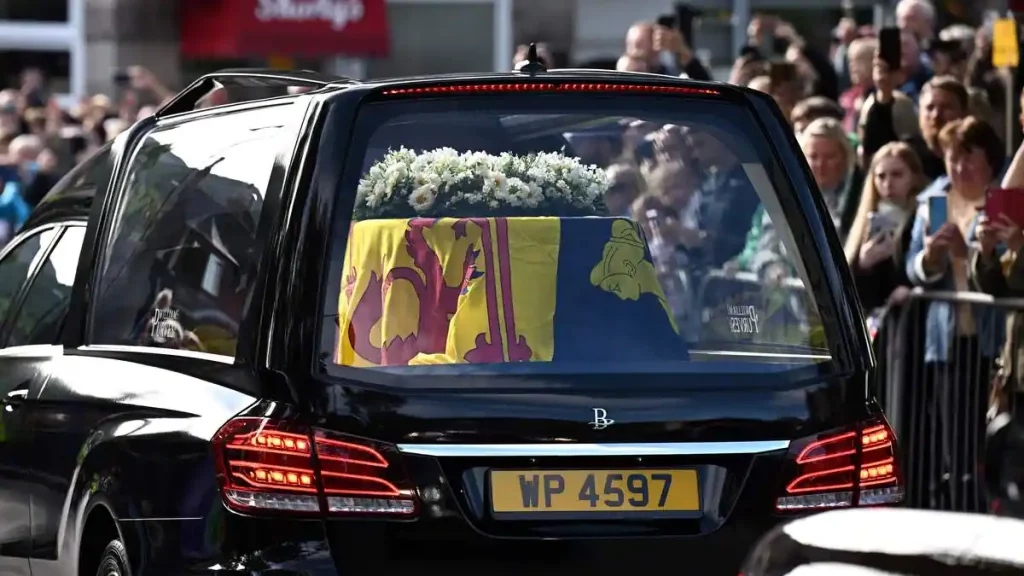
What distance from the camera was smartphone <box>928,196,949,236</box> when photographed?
9.27 m

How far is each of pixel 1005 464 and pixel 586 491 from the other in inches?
169

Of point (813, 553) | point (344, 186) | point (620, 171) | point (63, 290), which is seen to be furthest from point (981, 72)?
point (813, 553)

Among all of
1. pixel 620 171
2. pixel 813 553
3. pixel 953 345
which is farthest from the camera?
pixel 953 345

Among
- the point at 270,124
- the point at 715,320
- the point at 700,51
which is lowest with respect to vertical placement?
the point at 715,320

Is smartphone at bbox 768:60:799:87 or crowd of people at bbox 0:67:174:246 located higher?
crowd of people at bbox 0:67:174:246

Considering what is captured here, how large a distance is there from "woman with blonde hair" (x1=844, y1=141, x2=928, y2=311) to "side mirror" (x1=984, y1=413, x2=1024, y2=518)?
837 mm

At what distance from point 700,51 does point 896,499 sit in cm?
1610

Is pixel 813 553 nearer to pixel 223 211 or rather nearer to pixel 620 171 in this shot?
pixel 223 211

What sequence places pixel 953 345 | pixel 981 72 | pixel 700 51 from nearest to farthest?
pixel 953 345 < pixel 981 72 < pixel 700 51

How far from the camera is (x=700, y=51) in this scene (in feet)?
68.8

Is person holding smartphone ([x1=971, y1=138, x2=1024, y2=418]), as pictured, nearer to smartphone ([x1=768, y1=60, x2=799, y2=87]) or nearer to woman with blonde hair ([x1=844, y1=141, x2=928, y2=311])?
woman with blonde hair ([x1=844, y1=141, x2=928, y2=311])

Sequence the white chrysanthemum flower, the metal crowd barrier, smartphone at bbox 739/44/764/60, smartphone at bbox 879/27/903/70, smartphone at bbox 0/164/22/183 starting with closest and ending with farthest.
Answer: the white chrysanthemum flower
the metal crowd barrier
smartphone at bbox 879/27/903/70
smartphone at bbox 739/44/764/60
smartphone at bbox 0/164/22/183

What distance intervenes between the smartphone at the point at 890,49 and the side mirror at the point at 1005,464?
277 centimetres

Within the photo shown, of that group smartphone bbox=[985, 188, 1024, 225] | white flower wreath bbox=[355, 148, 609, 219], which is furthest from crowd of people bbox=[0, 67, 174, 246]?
white flower wreath bbox=[355, 148, 609, 219]
